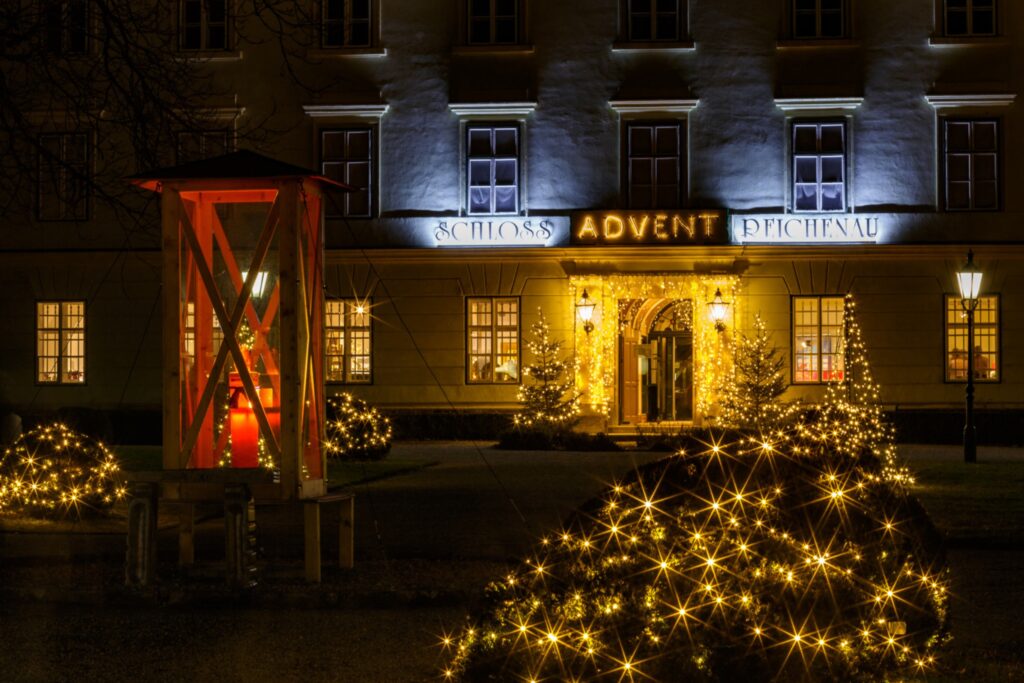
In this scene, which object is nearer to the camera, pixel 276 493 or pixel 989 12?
pixel 276 493

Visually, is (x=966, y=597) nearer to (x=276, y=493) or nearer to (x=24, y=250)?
(x=276, y=493)

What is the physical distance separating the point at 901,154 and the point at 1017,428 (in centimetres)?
683

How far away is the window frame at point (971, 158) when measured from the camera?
3481 centimetres

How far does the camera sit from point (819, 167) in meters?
35.0

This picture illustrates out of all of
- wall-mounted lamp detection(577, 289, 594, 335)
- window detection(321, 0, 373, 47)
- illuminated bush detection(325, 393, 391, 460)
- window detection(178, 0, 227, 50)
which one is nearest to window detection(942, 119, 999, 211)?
wall-mounted lamp detection(577, 289, 594, 335)

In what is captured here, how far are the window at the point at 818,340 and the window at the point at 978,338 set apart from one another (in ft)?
8.31

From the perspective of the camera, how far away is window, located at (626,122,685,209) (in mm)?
35281

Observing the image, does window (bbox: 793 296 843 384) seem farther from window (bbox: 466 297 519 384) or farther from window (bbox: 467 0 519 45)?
window (bbox: 467 0 519 45)

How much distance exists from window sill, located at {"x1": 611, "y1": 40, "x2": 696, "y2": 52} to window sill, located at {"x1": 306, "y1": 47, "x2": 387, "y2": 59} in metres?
5.57

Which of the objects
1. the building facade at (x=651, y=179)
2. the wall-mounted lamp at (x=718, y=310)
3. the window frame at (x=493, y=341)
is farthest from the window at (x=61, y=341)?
the wall-mounted lamp at (x=718, y=310)

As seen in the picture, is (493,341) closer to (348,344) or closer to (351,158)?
(348,344)

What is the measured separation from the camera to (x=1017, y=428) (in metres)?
33.9

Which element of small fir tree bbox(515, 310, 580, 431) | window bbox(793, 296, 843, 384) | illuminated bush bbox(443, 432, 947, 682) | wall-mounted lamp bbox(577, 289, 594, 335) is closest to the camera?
illuminated bush bbox(443, 432, 947, 682)

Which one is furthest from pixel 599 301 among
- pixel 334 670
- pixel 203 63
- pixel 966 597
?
pixel 334 670
